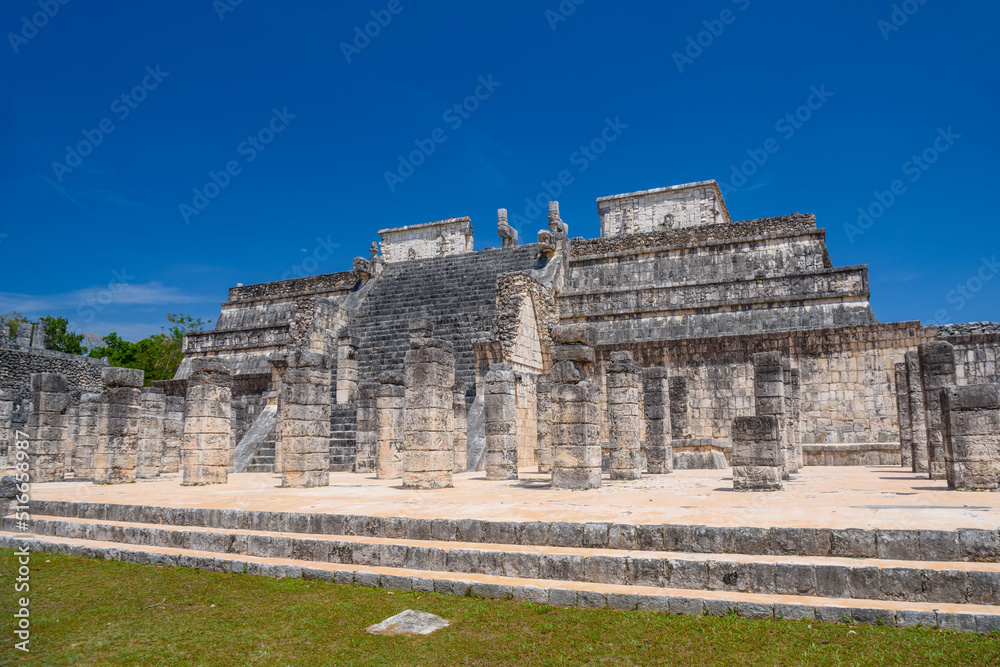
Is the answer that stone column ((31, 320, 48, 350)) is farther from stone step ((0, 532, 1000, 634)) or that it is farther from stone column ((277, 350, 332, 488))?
stone step ((0, 532, 1000, 634))

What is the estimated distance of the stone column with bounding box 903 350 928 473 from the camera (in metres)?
13.2

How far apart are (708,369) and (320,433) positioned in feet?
37.0

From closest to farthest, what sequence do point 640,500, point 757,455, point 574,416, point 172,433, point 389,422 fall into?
point 640,500 → point 757,455 → point 574,416 → point 389,422 → point 172,433

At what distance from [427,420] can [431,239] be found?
2488 cm

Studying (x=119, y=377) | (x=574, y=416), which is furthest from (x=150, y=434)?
(x=574, y=416)

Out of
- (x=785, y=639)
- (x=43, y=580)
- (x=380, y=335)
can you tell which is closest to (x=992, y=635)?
(x=785, y=639)

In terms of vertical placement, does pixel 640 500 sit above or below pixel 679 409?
below

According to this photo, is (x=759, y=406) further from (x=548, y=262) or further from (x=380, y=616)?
(x=548, y=262)

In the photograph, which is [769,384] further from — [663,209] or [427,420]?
[663,209]

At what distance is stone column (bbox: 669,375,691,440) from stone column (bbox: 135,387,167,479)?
1290 centimetres

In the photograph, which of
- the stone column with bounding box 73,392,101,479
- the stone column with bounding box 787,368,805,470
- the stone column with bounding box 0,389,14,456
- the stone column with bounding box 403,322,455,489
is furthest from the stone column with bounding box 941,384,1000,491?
the stone column with bounding box 0,389,14,456

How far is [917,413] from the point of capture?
45.0ft

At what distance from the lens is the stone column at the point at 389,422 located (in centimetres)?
1474

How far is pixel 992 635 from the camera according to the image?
468 centimetres
